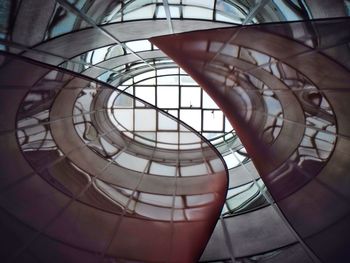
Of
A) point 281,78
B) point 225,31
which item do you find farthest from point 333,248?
point 225,31

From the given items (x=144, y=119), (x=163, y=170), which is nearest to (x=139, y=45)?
(x=163, y=170)

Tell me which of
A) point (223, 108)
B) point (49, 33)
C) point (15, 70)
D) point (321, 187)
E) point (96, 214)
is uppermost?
point (49, 33)

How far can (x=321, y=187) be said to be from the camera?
9984mm

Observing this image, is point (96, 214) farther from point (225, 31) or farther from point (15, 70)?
point (225, 31)

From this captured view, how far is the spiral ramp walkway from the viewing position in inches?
347

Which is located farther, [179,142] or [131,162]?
[179,142]

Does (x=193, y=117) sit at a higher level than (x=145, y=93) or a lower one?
lower

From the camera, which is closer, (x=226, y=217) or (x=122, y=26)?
(x=122, y=26)

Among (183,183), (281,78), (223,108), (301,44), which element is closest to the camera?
(301,44)

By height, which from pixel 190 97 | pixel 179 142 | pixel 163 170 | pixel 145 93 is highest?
pixel 145 93

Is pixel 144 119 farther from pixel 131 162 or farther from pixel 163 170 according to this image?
pixel 163 170

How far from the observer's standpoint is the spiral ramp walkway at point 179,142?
8812 mm

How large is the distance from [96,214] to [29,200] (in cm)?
187

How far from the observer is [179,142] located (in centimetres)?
1672
